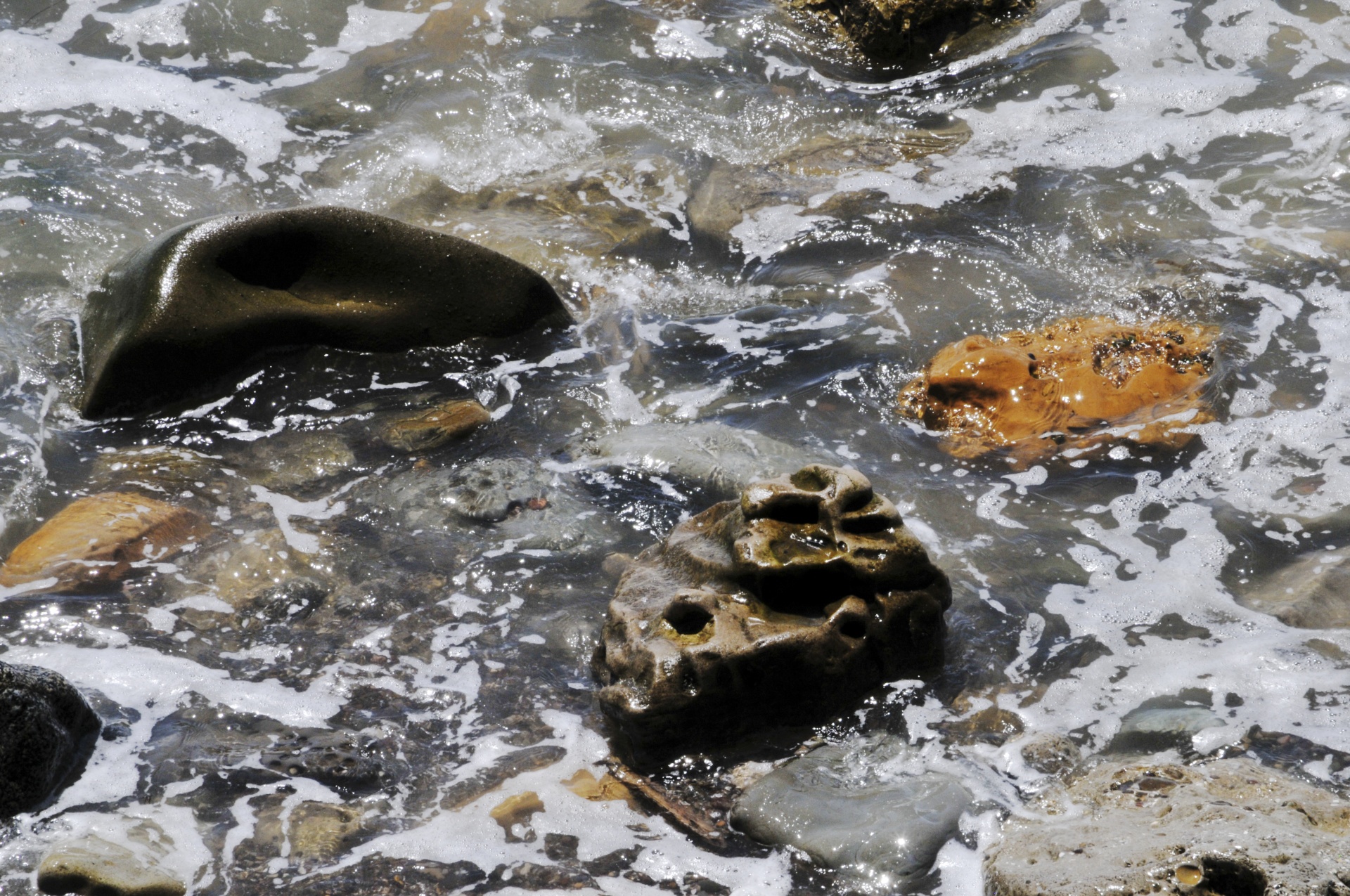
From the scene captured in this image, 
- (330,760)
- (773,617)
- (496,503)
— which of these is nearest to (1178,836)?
(773,617)

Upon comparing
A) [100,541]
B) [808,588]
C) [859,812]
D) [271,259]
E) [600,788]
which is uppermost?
[271,259]

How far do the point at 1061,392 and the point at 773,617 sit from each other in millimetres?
2201

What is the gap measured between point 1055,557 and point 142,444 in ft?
12.4

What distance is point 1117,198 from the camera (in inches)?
260

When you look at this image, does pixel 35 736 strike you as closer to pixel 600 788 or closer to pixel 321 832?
pixel 321 832

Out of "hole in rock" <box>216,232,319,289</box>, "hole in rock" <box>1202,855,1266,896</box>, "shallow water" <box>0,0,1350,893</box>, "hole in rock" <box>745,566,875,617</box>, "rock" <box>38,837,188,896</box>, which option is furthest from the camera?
"hole in rock" <box>216,232,319,289</box>

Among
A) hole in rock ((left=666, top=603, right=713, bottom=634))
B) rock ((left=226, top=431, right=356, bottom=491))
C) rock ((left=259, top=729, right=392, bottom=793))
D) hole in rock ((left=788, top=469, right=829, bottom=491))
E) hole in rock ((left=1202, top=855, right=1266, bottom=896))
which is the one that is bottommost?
rock ((left=259, top=729, right=392, bottom=793))

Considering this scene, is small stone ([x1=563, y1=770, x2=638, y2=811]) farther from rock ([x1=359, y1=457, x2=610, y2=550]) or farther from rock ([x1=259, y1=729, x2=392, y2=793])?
rock ([x1=359, y1=457, x2=610, y2=550])

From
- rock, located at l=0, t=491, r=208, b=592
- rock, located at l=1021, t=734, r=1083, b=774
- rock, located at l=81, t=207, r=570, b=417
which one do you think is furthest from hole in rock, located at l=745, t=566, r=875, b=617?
rock, located at l=81, t=207, r=570, b=417

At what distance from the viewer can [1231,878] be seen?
237cm

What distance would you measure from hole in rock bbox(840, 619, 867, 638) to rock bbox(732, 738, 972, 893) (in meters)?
0.34

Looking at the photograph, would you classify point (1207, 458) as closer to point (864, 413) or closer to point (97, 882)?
point (864, 413)

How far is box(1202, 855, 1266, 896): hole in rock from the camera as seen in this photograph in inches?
91.8

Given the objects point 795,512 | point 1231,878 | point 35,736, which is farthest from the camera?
point 795,512
